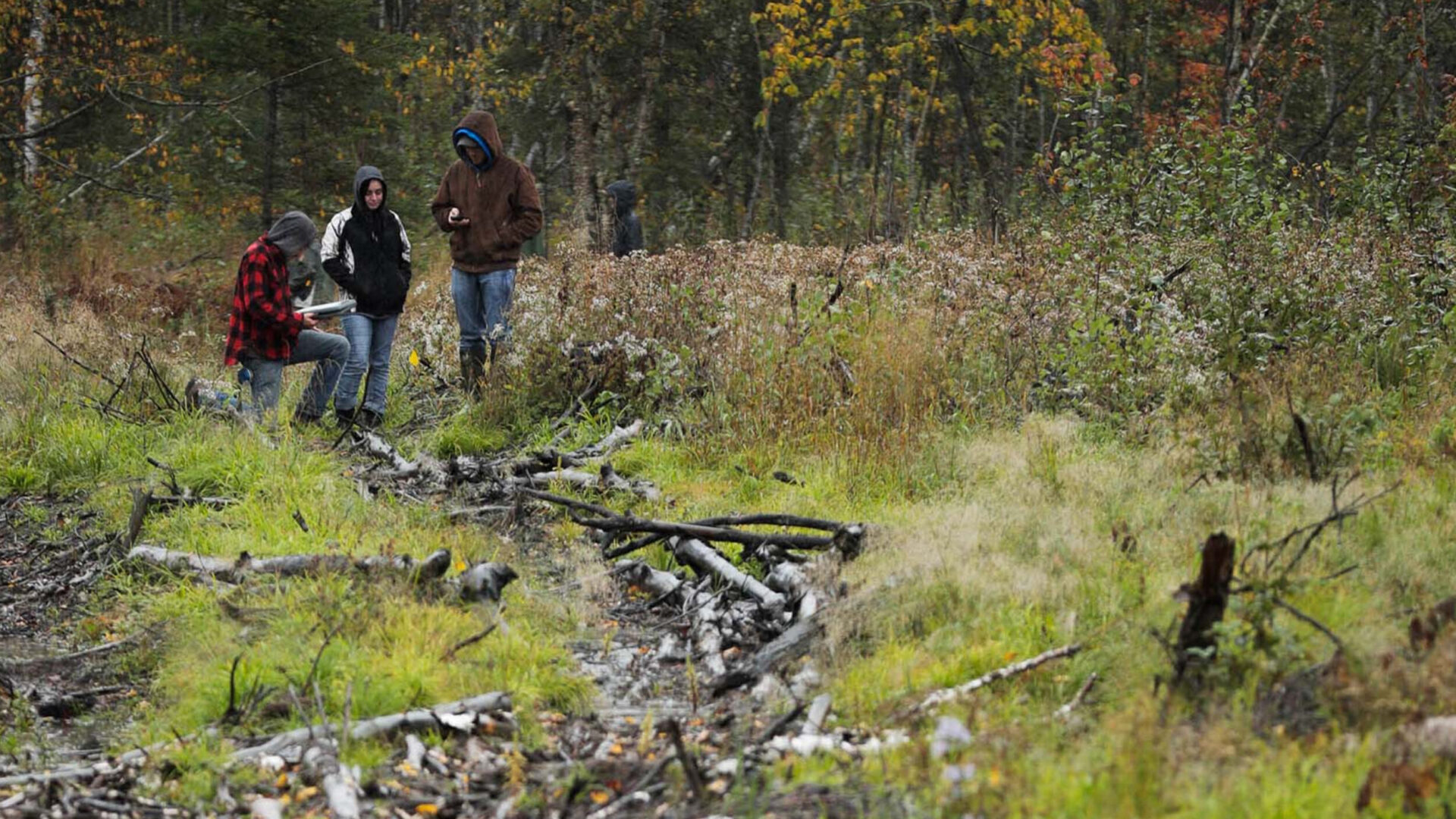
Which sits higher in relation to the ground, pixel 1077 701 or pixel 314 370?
pixel 1077 701

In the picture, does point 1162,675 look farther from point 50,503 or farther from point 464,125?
point 464,125

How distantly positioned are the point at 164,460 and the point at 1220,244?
269 inches

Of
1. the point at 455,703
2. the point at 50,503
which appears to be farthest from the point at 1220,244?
the point at 50,503

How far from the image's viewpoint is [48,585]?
21.2 feet

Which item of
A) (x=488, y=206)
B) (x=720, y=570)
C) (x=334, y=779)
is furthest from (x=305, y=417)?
(x=334, y=779)

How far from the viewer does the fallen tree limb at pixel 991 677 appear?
13.5 ft

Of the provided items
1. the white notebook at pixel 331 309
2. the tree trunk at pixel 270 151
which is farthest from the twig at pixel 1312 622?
the tree trunk at pixel 270 151

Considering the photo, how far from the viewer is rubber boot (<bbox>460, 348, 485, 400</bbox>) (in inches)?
381

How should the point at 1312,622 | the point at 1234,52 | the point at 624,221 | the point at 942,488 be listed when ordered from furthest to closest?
the point at 1234,52 → the point at 624,221 → the point at 942,488 → the point at 1312,622

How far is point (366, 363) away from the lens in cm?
940

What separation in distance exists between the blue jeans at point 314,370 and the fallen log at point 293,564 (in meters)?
2.55

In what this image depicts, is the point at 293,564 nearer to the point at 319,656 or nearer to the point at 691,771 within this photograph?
the point at 319,656

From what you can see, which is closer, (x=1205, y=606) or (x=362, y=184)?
(x=1205, y=606)

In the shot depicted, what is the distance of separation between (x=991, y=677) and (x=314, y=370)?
21.5ft
